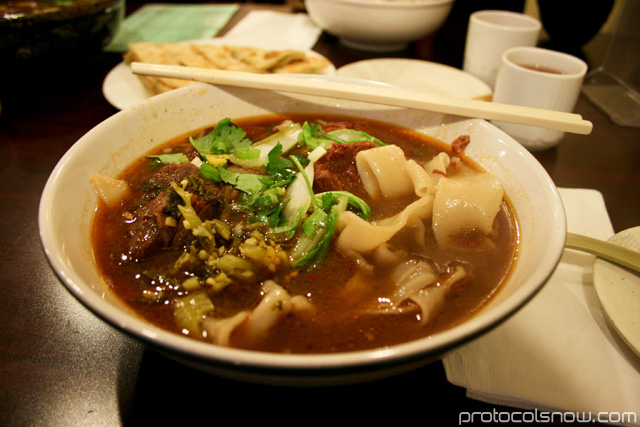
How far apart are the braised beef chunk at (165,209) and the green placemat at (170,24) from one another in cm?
295

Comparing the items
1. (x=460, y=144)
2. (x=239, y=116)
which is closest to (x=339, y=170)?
(x=460, y=144)

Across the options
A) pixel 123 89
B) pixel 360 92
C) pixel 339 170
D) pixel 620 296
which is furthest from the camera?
pixel 123 89

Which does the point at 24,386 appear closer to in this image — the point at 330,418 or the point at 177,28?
the point at 330,418

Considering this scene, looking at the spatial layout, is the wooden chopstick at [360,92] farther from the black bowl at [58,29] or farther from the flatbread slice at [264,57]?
the black bowl at [58,29]

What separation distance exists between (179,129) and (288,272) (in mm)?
1142

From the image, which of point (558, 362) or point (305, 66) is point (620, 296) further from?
point (305, 66)

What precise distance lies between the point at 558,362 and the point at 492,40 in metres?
2.94

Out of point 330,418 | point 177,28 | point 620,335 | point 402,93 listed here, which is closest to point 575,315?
point 620,335

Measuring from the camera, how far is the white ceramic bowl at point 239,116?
0.96 meters

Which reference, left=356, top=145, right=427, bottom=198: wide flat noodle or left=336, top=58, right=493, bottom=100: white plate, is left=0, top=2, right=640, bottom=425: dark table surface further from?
left=336, top=58, right=493, bottom=100: white plate

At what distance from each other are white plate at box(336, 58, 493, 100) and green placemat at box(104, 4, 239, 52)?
6.25 feet

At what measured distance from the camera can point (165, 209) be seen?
1711 millimetres

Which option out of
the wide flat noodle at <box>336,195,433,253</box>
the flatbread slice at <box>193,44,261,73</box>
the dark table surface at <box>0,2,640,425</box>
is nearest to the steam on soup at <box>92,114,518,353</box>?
the wide flat noodle at <box>336,195,433,253</box>

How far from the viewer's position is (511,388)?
1.37 metres
